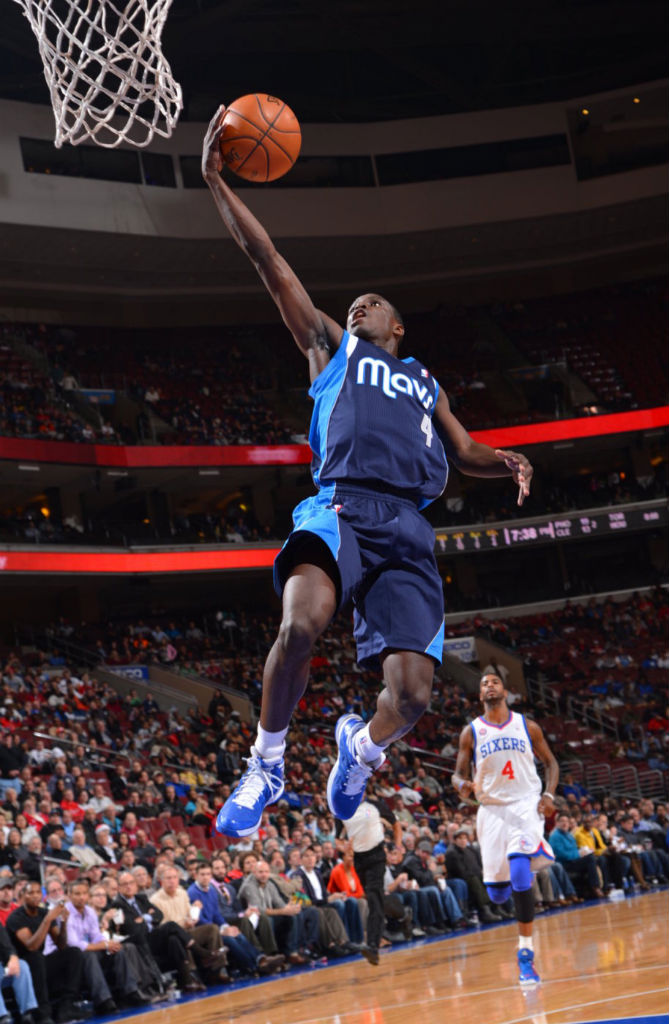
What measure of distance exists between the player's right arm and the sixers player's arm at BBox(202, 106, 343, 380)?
16.3ft

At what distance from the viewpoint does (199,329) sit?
114 feet

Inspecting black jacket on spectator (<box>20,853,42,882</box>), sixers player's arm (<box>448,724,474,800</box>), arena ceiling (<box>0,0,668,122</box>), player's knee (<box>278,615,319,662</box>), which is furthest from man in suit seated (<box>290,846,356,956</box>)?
arena ceiling (<box>0,0,668,122</box>)

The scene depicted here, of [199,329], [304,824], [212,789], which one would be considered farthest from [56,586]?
[304,824]

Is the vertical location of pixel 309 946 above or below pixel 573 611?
below

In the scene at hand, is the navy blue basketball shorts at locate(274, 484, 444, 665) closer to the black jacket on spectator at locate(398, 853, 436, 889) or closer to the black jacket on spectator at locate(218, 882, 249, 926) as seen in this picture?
the black jacket on spectator at locate(218, 882, 249, 926)

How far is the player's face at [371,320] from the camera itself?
5.22 meters

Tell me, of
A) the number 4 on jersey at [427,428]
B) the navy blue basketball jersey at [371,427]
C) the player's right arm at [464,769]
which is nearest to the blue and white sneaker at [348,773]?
the navy blue basketball jersey at [371,427]

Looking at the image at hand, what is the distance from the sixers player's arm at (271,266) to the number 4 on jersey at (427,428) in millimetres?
491

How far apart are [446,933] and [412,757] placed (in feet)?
29.2

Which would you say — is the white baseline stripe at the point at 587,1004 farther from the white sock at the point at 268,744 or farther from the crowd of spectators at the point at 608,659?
the crowd of spectators at the point at 608,659

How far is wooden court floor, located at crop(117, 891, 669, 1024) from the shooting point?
23.1 ft

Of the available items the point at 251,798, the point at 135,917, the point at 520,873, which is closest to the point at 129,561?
the point at 135,917

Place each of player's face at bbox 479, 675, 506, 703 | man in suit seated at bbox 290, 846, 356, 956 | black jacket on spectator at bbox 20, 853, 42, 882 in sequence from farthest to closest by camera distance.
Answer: man in suit seated at bbox 290, 846, 356, 956
black jacket on spectator at bbox 20, 853, 42, 882
player's face at bbox 479, 675, 506, 703

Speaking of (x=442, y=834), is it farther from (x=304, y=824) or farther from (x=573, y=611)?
(x=573, y=611)
